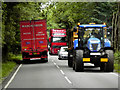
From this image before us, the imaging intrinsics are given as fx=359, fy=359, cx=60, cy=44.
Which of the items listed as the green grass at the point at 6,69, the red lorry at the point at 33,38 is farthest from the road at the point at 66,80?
the red lorry at the point at 33,38

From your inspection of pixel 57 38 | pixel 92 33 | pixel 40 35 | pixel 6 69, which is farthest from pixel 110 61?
pixel 57 38

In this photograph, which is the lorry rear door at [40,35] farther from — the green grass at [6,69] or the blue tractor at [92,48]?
the blue tractor at [92,48]

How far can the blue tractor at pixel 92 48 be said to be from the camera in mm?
22031

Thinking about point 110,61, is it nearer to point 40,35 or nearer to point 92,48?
point 92,48

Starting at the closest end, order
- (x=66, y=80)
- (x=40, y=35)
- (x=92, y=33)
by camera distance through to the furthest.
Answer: (x=66, y=80)
(x=92, y=33)
(x=40, y=35)

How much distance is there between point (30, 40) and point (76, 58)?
42.5 ft

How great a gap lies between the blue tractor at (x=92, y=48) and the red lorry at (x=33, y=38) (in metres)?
10.2

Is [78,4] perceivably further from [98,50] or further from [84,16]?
[98,50]

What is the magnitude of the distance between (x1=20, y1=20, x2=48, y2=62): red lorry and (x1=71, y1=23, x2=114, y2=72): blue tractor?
10.2 m

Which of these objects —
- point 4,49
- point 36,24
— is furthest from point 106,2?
point 4,49

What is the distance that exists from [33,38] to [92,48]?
1231 cm

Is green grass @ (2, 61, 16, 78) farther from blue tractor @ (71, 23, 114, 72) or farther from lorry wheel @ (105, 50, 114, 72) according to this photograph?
lorry wheel @ (105, 50, 114, 72)

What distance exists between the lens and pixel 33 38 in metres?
34.2

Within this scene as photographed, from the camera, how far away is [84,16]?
38312 mm
